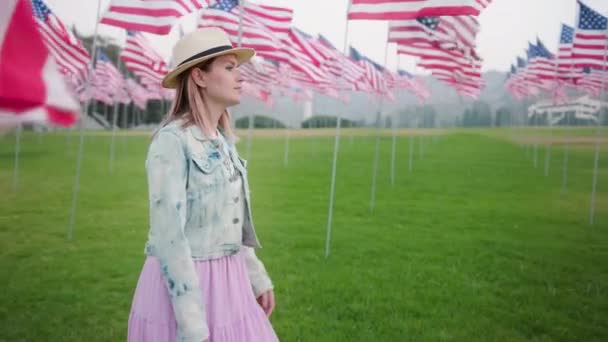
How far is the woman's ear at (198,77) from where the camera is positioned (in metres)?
2.30

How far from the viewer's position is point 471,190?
17.1m

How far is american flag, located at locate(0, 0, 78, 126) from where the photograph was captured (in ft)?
4.02

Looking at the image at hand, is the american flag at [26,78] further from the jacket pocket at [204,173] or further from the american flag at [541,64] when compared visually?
the american flag at [541,64]

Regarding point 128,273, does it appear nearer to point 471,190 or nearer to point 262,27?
point 262,27

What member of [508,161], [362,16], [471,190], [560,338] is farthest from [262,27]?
[508,161]

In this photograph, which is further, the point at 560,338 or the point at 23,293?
the point at 23,293

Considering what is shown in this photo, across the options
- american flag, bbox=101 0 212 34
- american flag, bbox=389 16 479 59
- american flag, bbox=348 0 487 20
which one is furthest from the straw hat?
american flag, bbox=389 16 479 59

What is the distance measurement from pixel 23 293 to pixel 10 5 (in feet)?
18.9

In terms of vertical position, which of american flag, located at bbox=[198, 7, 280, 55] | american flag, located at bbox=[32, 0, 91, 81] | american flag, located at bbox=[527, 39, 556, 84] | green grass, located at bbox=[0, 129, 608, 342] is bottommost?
green grass, located at bbox=[0, 129, 608, 342]

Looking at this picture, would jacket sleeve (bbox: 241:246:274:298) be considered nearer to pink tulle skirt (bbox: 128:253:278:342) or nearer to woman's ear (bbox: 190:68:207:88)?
pink tulle skirt (bbox: 128:253:278:342)

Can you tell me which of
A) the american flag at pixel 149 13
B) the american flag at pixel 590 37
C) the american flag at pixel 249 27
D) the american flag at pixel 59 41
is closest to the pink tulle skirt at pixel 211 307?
the american flag at pixel 149 13

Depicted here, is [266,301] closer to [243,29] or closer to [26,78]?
[26,78]

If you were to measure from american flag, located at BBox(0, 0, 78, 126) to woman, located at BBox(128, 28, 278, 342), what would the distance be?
2.40ft

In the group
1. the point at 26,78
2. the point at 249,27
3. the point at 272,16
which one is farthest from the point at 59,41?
the point at 26,78
